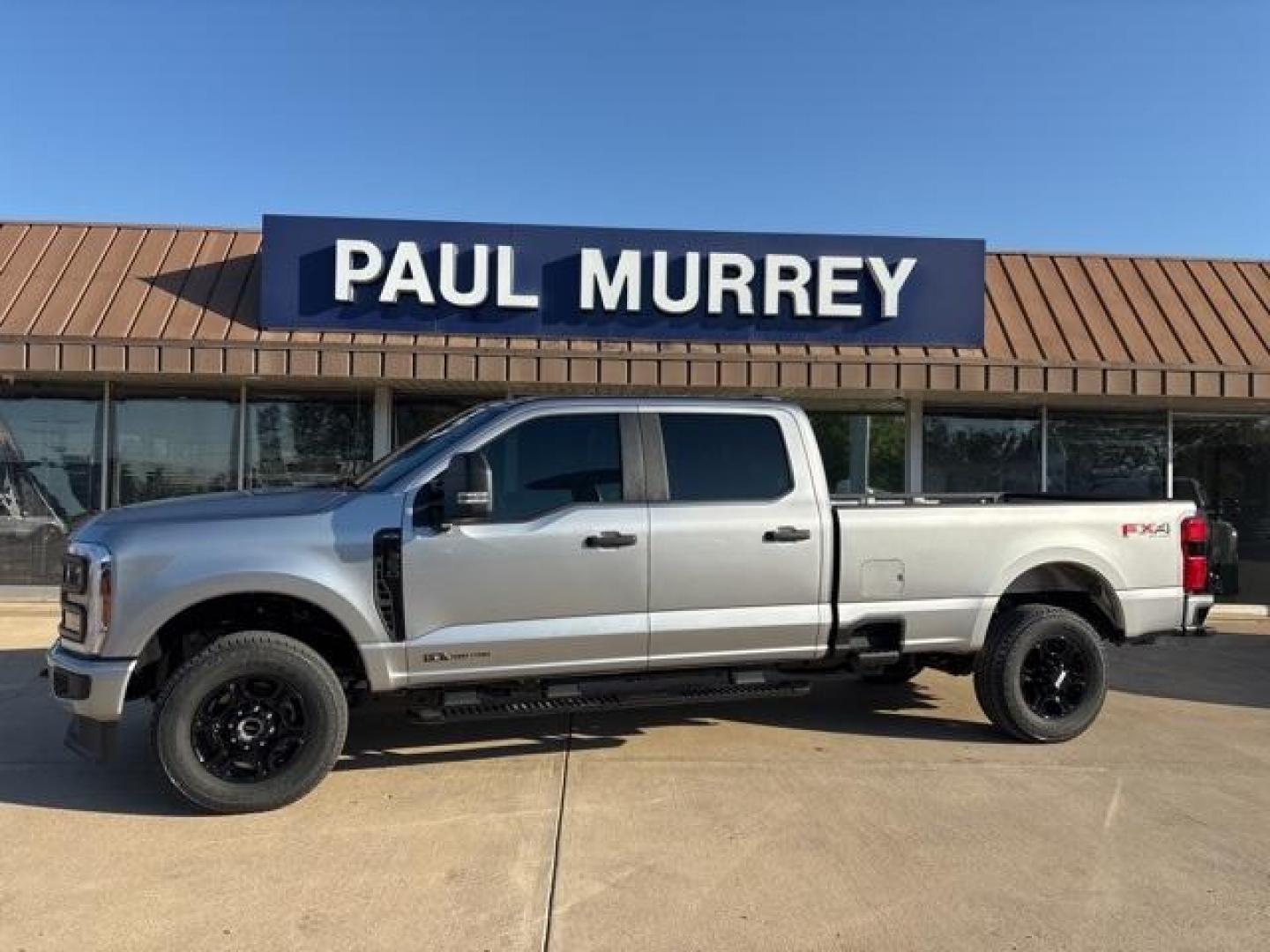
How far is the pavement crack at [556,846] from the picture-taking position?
3625mm

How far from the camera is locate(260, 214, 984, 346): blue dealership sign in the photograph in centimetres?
1113

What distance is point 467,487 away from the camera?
488cm

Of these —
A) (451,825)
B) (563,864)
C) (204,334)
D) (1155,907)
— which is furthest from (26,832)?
(204,334)

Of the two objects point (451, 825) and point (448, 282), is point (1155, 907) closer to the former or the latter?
point (451, 825)

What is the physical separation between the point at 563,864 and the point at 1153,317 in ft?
33.7

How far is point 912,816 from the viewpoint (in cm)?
480

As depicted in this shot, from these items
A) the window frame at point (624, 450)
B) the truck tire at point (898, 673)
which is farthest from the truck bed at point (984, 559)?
the window frame at point (624, 450)

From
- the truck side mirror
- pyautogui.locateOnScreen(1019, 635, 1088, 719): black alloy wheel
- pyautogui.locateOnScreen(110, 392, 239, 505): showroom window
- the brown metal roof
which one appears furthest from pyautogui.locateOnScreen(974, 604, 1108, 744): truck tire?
pyautogui.locateOnScreen(110, 392, 239, 505): showroom window

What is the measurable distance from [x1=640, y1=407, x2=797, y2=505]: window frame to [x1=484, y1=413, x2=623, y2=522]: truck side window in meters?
0.16

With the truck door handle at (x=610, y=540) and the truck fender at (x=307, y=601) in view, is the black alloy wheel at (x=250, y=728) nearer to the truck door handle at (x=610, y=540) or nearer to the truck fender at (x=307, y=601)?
the truck fender at (x=307, y=601)

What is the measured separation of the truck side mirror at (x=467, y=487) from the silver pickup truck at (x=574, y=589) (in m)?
0.01

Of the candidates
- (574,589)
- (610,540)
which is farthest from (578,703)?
(610,540)

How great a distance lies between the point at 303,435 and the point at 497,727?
6677mm

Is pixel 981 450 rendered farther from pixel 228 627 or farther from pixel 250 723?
pixel 250 723
